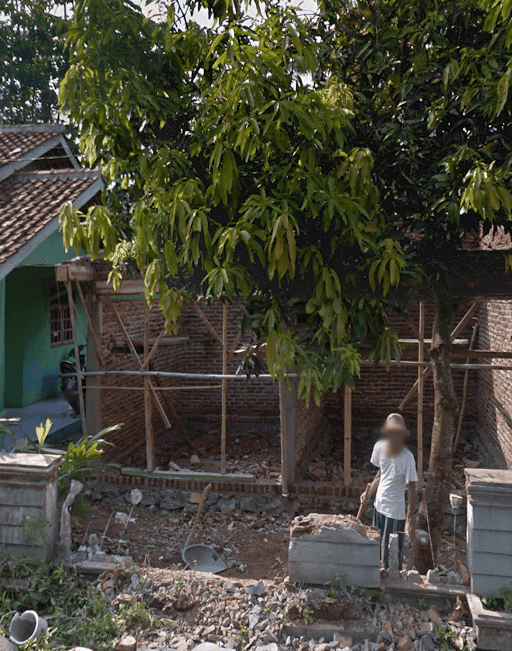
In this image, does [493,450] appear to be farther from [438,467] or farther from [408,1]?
[408,1]

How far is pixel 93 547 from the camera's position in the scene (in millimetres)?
5055

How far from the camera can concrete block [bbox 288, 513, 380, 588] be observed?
4.14 metres

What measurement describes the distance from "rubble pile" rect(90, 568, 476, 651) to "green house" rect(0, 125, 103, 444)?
14.7 ft

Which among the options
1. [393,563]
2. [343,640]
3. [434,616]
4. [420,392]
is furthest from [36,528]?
[420,392]

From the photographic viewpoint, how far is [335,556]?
13.7 ft

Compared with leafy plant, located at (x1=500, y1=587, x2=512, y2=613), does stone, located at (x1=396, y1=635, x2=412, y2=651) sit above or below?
below

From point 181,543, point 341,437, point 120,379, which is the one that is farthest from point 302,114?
point 341,437

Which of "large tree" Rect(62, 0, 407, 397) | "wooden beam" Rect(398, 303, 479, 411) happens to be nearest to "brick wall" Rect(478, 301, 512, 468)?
"wooden beam" Rect(398, 303, 479, 411)

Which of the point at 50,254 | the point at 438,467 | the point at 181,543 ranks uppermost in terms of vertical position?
the point at 50,254

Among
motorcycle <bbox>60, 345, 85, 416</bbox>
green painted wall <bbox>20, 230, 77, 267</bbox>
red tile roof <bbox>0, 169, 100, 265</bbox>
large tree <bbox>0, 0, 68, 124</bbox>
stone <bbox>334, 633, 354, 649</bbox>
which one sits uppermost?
large tree <bbox>0, 0, 68, 124</bbox>

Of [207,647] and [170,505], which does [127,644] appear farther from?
[170,505]

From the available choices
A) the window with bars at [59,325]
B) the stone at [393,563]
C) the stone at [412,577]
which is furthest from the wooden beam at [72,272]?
the stone at [412,577]

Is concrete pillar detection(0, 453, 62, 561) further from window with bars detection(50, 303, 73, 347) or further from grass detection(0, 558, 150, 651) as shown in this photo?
window with bars detection(50, 303, 73, 347)

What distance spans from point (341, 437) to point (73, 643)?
24.1 ft
